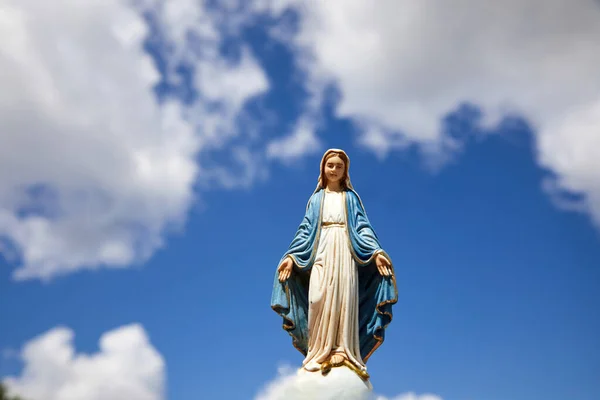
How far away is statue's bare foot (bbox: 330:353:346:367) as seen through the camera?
34.4 ft

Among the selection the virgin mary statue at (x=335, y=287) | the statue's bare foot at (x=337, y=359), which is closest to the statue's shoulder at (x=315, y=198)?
the virgin mary statue at (x=335, y=287)

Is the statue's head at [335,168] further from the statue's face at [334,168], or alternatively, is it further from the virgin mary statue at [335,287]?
the virgin mary statue at [335,287]

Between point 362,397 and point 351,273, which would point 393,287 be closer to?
point 351,273

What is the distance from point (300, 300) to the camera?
1173 centimetres

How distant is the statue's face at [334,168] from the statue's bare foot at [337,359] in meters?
3.50

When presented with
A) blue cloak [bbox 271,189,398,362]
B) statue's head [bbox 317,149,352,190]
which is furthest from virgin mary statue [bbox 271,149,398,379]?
statue's head [bbox 317,149,352,190]

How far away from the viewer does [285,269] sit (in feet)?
37.9

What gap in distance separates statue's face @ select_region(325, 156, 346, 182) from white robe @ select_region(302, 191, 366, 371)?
1240mm

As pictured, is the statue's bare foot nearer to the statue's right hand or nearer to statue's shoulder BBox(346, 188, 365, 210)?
the statue's right hand

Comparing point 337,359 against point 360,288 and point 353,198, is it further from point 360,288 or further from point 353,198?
point 353,198

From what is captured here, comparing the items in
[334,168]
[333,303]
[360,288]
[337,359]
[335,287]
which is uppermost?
[334,168]

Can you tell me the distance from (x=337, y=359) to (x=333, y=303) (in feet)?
3.12

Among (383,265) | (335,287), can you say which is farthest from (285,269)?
(383,265)

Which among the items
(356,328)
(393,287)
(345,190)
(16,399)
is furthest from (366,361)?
(16,399)
